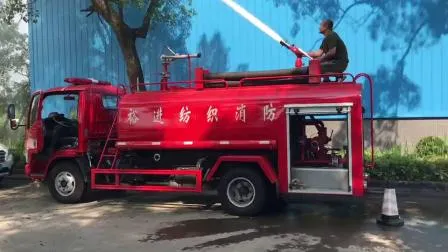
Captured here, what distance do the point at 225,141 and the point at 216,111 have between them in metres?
0.50

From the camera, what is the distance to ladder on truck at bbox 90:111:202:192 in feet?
30.6

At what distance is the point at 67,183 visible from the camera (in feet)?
34.2

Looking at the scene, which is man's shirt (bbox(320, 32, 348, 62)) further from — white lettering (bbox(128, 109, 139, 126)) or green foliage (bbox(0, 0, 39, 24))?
green foliage (bbox(0, 0, 39, 24))

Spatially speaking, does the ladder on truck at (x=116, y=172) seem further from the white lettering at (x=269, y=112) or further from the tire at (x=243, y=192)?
the white lettering at (x=269, y=112)

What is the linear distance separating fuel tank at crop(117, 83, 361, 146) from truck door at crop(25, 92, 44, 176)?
1.85 metres

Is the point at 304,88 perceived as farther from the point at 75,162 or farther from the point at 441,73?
the point at 441,73

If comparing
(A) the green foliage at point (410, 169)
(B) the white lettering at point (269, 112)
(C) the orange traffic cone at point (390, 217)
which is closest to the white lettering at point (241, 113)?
(B) the white lettering at point (269, 112)

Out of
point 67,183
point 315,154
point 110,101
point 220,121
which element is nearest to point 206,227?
point 220,121

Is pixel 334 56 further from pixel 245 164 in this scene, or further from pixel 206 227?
pixel 206 227

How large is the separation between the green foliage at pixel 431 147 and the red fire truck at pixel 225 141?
4.91 meters

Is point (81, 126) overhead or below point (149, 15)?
below

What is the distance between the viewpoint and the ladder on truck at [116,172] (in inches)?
367

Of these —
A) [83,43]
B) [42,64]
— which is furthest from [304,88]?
[42,64]

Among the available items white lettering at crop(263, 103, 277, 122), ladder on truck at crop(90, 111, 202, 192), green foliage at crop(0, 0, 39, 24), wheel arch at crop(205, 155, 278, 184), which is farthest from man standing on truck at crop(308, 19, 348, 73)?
green foliage at crop(0, 0, 39, 24)
